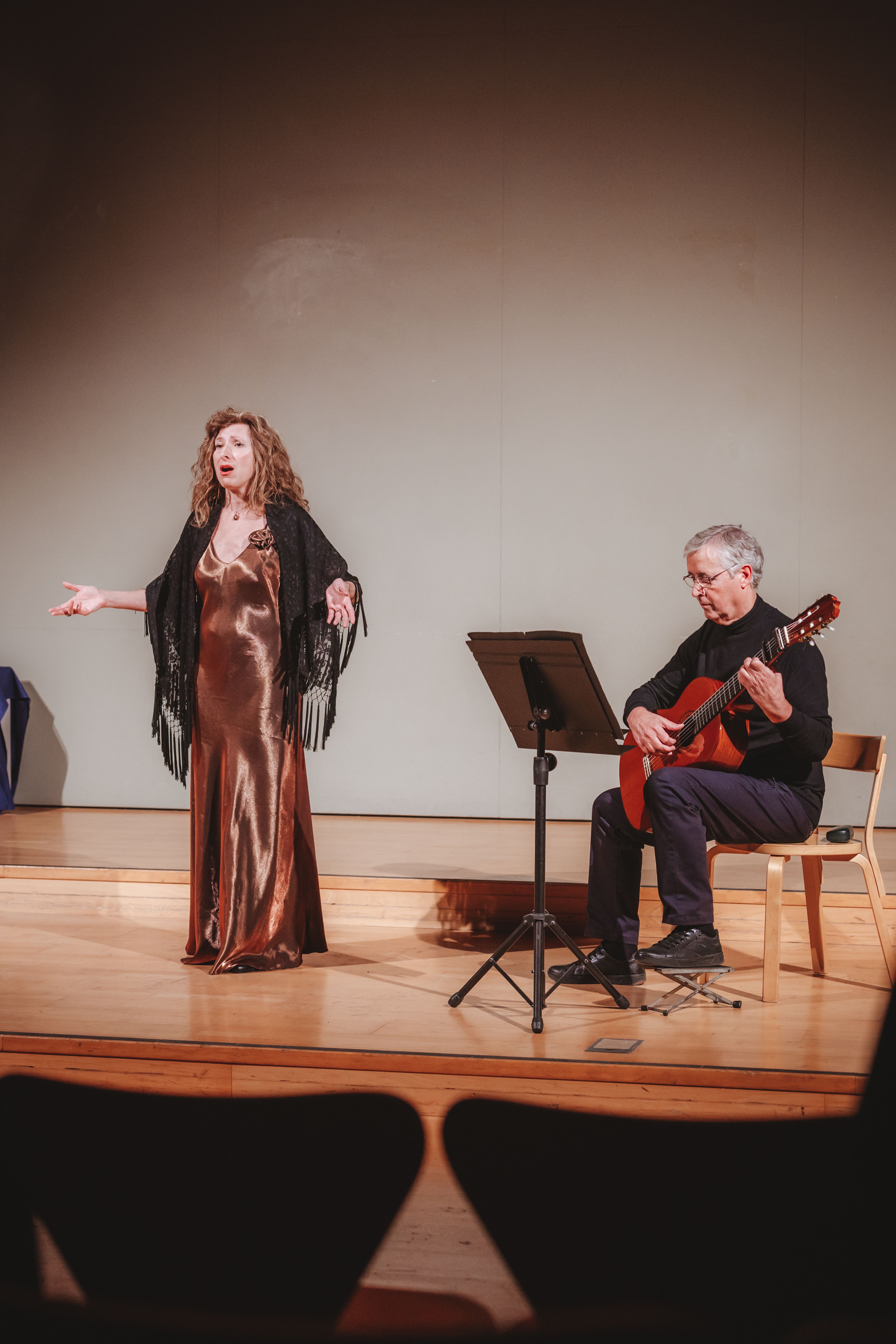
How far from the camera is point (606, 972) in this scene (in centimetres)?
322

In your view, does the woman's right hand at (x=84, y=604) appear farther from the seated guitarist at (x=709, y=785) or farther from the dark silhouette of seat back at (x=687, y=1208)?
the dark silhouette of seat back at (x=687, y=1208)

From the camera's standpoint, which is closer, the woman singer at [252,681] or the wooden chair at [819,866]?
the wooden chair at [819,866]

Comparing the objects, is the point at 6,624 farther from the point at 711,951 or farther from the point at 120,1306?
the point at 120,1306

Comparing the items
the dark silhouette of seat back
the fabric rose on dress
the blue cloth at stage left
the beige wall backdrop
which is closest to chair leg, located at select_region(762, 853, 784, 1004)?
the dark silhouette of seat back

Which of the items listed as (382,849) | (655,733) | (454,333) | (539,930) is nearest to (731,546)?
(655,733)

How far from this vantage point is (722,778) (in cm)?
305

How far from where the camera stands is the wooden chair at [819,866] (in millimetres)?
2977

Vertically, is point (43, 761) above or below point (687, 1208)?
above

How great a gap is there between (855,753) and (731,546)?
0.70 metres

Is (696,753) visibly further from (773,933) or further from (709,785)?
(773,933)

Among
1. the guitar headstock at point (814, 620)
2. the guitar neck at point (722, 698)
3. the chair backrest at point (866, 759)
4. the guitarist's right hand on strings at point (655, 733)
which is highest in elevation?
the guitar headstock at point (814, 620)

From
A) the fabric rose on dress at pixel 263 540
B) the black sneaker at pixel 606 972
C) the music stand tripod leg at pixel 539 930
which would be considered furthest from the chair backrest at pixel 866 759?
the fabric rose on dress at pixel 263 540

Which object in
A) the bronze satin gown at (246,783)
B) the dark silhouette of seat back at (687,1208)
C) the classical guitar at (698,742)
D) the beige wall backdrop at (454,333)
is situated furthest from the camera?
the beige wall backdrop at (454,333)

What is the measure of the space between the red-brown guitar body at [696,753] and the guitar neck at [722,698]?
0.02 m
